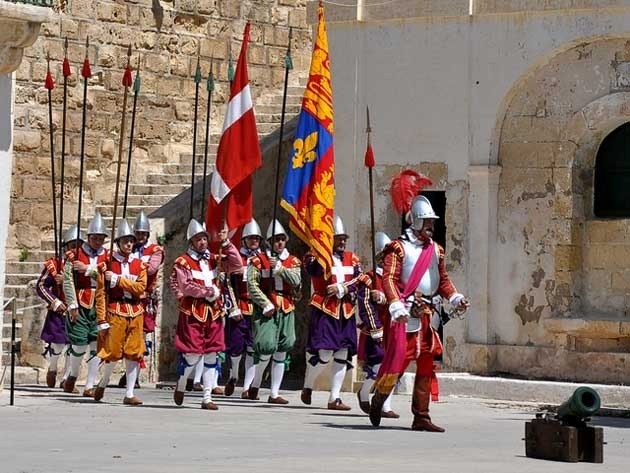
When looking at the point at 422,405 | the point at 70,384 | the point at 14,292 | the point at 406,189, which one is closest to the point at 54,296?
the point at 70,384

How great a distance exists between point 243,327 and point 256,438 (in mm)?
5260

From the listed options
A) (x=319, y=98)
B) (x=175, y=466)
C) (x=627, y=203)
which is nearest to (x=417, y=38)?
(x=319, y=98)

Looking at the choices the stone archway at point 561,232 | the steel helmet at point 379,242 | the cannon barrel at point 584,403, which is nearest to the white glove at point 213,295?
the steel helmet at point 379,242

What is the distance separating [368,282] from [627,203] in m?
2.92

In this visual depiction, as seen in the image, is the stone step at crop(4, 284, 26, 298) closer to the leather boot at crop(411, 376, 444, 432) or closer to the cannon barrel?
the leather boot at crop(411, 376, 444, 432)

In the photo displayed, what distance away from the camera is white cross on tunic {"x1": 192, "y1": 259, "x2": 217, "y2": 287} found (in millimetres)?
18312

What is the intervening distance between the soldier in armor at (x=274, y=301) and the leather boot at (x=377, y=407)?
3145mm

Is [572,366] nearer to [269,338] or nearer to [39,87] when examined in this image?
[269,338]

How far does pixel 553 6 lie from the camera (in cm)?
1981

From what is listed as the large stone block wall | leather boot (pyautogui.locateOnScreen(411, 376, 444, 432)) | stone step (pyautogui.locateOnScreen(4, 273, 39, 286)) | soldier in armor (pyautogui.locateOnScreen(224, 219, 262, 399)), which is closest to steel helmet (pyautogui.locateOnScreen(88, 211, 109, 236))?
soldier in armor (pyautogui.locateOnScreen(224, 219, 262, 399))

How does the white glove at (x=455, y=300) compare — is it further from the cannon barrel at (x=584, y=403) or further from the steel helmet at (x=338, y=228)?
the steel helmet at (x=338, y=228)

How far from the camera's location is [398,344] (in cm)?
1587

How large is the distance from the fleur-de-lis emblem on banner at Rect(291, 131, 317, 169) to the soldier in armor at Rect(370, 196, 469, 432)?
11.8ft

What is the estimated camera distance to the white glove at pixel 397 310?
15688 mm
